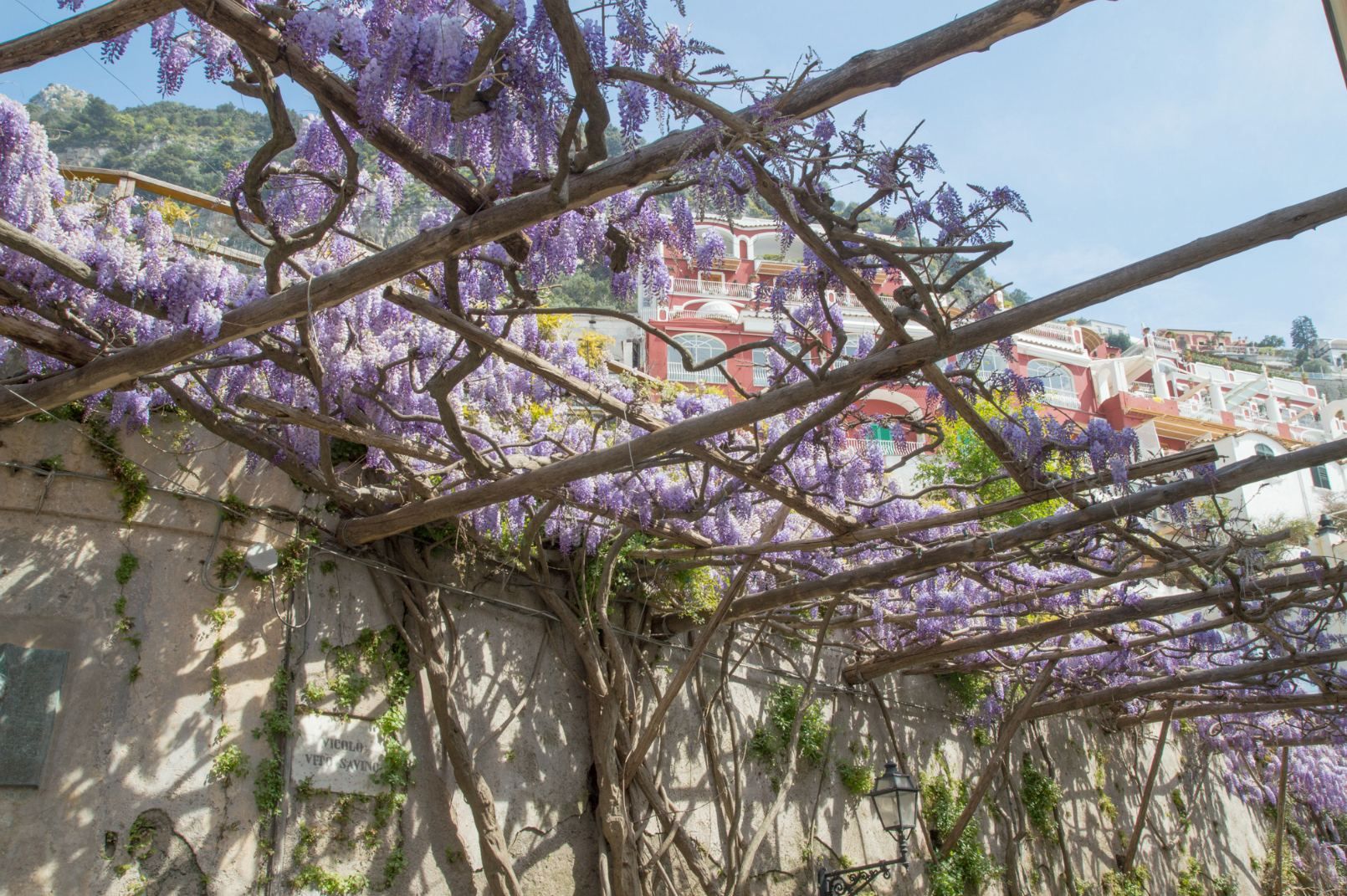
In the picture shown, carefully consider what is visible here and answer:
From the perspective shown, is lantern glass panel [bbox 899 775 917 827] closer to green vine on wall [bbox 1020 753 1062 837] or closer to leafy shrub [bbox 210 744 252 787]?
leafy shrub [bbox 210 744 252 787]

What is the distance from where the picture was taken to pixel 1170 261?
122 inches

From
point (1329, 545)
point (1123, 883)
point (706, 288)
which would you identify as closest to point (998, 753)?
point (1123, 883)

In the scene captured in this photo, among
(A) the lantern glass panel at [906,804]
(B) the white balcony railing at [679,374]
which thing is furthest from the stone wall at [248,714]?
(B) the white balcony railing at [679,374]

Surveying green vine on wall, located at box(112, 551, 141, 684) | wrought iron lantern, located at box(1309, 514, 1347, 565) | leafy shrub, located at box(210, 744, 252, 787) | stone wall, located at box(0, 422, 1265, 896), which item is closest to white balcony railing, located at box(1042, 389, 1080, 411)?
wrought iron lantern, located at box(1309, 514, 1347, 565)

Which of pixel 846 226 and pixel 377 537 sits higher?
pixel 846 226

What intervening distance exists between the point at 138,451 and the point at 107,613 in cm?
81

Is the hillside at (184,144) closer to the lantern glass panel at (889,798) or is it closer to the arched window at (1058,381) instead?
the lantern glass panel at (889,798)

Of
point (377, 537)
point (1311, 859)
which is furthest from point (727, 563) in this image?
point (1311, 859)

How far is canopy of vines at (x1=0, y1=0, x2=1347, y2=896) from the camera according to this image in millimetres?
2775

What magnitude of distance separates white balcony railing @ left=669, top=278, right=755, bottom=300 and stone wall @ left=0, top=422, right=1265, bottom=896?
12.0 metres

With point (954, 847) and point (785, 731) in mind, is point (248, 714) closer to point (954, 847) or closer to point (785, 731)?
point (785, 731)

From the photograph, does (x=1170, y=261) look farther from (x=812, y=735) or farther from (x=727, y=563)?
(x=812, y=735)

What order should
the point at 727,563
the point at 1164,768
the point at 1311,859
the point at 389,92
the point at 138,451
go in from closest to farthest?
1. the point at 389,92
2. the point at 138,451
3. the point at 727,563
4. the point at 1164,768
5. the point at 1311,859

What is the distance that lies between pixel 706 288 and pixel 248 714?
14908 mm
